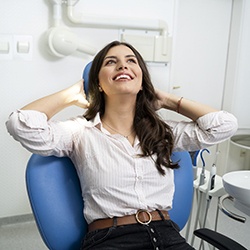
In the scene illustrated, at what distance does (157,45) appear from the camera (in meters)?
2.37

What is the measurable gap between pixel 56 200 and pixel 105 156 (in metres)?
0.26

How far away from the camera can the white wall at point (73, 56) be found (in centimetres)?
206

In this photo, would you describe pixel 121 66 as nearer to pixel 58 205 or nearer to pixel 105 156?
pixel 105 156

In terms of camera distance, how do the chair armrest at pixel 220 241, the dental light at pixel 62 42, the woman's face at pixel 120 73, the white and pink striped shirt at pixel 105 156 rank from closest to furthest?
1. the chair armrest at pixel 220 241
2. the white and pink striped shirt at pixel 105 156
3. the woman's face at pixel 120 73
4. the dental light at pixel 62 42

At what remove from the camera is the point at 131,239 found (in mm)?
1151

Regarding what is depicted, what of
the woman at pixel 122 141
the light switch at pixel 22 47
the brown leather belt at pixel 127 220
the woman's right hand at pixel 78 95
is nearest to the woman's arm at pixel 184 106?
the woman at pixel 122 141

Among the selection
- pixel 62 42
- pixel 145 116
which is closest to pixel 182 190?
pixel 145 116

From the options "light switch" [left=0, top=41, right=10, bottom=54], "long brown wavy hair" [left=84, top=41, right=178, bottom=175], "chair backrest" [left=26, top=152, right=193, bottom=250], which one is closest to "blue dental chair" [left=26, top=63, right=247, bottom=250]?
"chair backrest" [left=26, top=152, right=193, bottom=250]

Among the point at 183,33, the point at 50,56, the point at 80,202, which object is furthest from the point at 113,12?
the point at 80,202

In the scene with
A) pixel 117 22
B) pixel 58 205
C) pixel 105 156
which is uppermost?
pixel 117 22

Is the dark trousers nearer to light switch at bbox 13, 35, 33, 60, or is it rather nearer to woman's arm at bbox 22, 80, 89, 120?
woman's arm at bbox 22, 80, 89, 120

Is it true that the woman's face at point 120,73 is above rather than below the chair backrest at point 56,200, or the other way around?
above

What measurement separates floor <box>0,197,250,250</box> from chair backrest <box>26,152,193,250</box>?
1.08 metres

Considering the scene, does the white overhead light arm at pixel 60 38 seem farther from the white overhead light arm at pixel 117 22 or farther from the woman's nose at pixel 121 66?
the woman's nose at pixel 121 66
